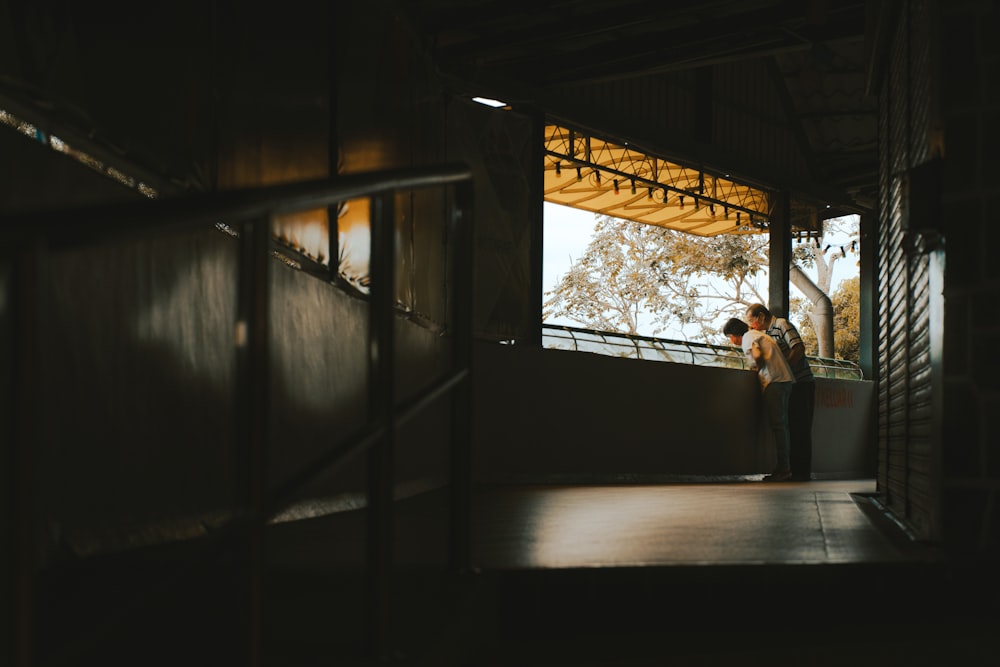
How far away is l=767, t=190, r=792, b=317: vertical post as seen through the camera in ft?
35.8

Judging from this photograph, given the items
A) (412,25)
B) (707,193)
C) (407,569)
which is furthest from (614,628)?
(707,193)

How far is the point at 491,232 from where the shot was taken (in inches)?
302

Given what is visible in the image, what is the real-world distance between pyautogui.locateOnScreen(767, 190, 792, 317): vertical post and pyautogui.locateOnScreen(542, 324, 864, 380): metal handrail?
2.77 ft

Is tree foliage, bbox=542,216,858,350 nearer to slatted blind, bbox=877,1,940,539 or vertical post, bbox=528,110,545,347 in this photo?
vertical post, bbox=528,110,545,347

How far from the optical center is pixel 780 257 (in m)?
11.1

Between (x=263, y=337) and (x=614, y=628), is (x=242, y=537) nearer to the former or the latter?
(x=263, y=337)

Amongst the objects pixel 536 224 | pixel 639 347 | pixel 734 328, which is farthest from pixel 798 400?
pixel 536 224

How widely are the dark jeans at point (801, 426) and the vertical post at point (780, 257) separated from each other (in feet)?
5.76

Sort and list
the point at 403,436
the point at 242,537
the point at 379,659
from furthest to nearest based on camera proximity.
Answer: the point at 403,436
the point at 379,659
the point at 242,537

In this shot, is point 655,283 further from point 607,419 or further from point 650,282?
point 607,419

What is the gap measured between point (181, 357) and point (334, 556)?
0.69m

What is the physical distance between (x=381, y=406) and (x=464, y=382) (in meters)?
0.53

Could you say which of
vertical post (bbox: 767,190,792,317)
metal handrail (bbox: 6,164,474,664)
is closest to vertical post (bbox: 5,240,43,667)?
metal handrail (bbox: 6,164,474,664)

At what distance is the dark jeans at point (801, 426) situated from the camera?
9086 millimetres
